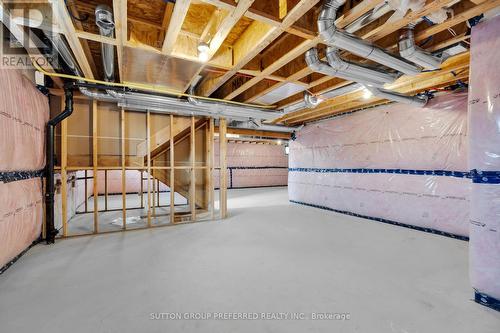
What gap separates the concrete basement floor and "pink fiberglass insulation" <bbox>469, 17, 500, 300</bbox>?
1.12 feet

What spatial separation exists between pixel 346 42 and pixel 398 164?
3.31 meters

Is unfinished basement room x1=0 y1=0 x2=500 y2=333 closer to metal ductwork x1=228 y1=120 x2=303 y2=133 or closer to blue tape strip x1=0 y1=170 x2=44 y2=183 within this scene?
blue tape strip x1=0 y1=170 x2=44 y2=183

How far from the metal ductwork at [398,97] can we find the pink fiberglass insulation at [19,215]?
4389 millimetres

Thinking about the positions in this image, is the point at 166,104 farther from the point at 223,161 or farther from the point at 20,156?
the point at 20,156

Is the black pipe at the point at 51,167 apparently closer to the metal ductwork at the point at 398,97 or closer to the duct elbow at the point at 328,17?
the duct elbow at the point at 328,17

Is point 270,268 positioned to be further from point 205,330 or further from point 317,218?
point 317,218

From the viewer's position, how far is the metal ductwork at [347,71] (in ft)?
7.61

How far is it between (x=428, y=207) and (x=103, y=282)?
4716 mm

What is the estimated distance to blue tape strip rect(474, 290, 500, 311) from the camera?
5.98ft

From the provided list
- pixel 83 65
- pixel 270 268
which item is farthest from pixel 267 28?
pixel 270 268

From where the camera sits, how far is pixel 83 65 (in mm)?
2715

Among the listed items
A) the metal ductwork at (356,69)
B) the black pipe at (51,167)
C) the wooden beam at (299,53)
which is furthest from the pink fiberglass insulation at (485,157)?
the black pipe at (51,167)

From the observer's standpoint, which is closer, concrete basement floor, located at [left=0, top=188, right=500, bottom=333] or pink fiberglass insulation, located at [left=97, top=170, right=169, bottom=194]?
concrete basement floor, located at [left=0, top=188, right=500, bottom=333]

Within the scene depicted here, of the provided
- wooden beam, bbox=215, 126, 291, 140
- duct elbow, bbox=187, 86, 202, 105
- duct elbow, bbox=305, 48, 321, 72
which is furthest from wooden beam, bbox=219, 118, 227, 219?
duct elbow, bbox=305, 48, 321, 72
